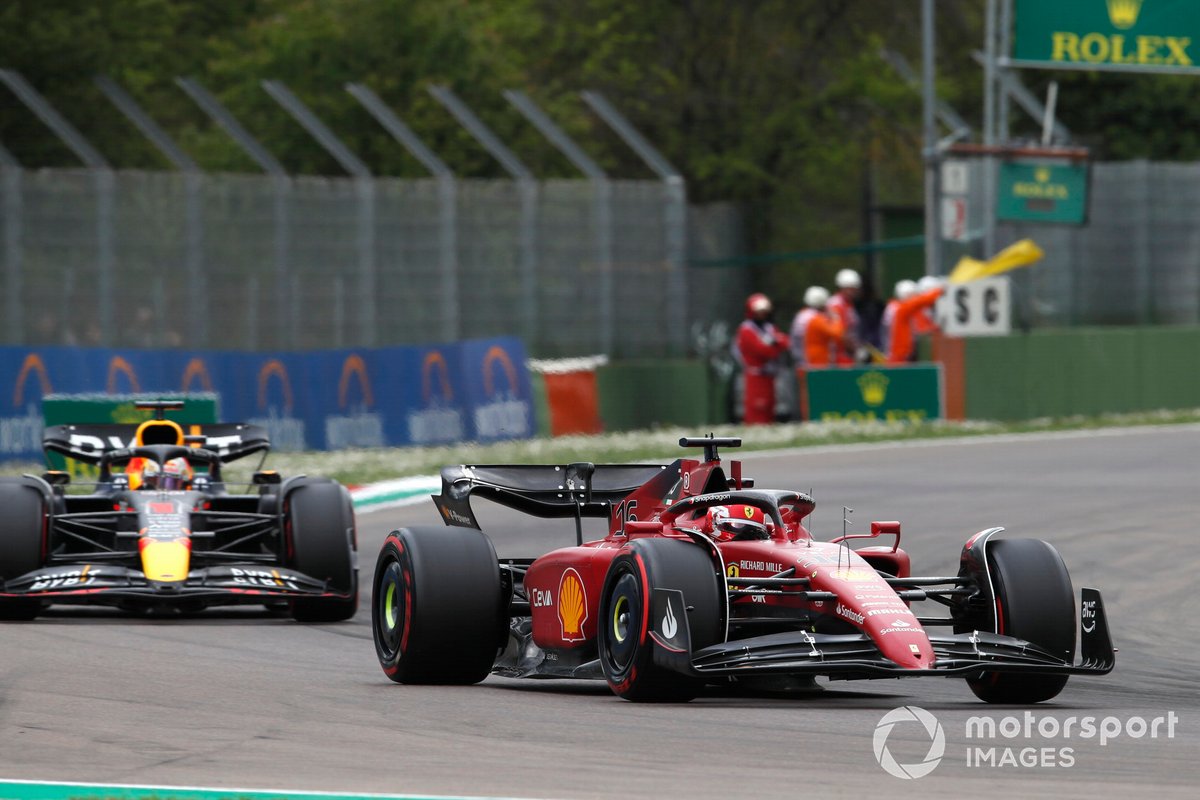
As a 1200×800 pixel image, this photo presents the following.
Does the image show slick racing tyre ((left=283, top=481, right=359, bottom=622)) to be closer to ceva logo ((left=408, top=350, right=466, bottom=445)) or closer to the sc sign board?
ceva logo ((left=408, top=350, right=466, bottom=445))

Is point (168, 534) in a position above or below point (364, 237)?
below

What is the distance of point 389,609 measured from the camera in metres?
9.95

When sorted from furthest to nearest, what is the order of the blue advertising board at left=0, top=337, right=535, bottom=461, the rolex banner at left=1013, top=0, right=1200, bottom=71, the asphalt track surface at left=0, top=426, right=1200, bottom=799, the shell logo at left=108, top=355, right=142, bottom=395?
1. the rolex banner at left=1013, top=0, right=1200, bottom=71
2. the shell logo at left=108, top=355, right=142, bottom=395
3. the blue advertising board at left=0, top=337, right=535, bottom=461
4. the asphalt track surface at left=0, top=426, right=1200, bottom=799

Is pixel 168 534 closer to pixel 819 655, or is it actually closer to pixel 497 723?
pixel 497 723

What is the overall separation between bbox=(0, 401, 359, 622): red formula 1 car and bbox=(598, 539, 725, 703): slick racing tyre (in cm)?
421

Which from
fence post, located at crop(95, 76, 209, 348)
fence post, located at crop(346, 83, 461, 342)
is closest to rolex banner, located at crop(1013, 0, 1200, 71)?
fence post, located at crop(346, 83, 461, 342)

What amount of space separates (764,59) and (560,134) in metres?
17.8

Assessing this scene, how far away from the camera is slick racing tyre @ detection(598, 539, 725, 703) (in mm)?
8383

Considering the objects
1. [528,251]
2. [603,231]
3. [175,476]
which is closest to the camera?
[175,476]

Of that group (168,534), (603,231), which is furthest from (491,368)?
(168,534)

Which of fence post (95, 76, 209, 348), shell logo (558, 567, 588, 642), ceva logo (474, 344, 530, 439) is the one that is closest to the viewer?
shell logo (558, 567, 588, 642)

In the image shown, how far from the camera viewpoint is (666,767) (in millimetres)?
7023

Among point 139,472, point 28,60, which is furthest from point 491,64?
point 139,472

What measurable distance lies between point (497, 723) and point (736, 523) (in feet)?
4.66
